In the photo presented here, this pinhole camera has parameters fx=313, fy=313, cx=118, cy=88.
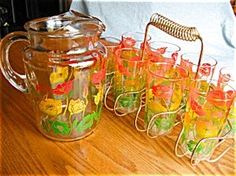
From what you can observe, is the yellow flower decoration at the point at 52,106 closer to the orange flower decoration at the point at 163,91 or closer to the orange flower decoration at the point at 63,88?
the orange flower decoration at the point at 63,88

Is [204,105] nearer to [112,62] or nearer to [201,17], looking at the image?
[112,62]

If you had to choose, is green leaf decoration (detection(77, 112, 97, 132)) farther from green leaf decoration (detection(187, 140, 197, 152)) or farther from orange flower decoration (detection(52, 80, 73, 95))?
green leaf decoration (detection(187, 140, 197, 152))

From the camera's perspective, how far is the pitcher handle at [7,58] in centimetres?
51

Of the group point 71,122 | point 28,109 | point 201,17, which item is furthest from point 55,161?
point 201,17

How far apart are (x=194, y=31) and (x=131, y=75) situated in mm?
153

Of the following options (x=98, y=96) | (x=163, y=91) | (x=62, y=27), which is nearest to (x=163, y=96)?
(x=163, y=91)

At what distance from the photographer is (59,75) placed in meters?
0.50

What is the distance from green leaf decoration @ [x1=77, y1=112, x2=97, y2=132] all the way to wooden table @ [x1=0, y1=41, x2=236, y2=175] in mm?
20

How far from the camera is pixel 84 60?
50 cm

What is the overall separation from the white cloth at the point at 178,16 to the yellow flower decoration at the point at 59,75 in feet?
3.33

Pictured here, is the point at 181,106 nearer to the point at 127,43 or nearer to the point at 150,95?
the point at 150,95

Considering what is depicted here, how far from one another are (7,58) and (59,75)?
0.34 ft

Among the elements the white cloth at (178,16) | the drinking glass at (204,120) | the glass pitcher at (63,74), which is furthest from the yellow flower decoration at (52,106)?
the white cloth at (178,16)

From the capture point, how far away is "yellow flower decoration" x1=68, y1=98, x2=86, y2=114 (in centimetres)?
51
